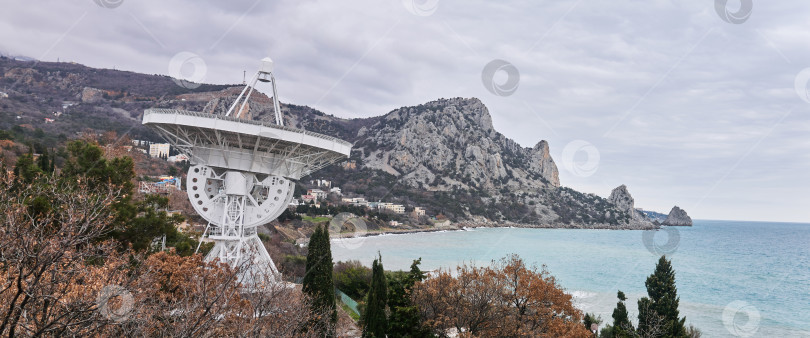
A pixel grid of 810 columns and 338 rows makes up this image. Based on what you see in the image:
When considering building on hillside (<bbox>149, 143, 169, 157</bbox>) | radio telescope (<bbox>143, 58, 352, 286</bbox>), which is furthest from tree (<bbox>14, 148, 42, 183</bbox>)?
building on hillside (<bbox>149, 143, 169, 157</bbox>)

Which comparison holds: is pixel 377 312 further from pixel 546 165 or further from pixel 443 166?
pixel 546 165

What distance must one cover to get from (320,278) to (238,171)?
4.99m

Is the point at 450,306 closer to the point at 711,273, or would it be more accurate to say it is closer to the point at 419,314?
the point at 419,314

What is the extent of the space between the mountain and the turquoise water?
89.9 feet

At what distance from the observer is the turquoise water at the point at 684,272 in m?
40.4

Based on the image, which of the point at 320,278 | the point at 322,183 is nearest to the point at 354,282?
the point at 320,278

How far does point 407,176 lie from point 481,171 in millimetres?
22546

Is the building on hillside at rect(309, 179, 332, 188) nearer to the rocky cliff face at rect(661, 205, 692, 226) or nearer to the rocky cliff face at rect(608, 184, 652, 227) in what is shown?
the rocky cliff face at rect(608, 184, 652, 227)

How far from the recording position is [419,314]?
18.4 meters

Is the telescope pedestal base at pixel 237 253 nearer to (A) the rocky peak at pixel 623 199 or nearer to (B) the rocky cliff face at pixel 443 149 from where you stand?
(B) the rocky cliff face at pixel 443 149

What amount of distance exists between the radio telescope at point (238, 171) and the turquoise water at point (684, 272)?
2842 centimetres

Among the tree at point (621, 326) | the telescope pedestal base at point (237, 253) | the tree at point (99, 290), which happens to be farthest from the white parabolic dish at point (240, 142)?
the tree at point (621, 326)

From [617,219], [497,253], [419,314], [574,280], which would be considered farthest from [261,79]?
[617,219]

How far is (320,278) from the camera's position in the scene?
17.7 m
